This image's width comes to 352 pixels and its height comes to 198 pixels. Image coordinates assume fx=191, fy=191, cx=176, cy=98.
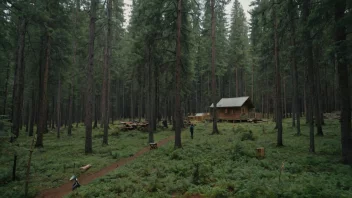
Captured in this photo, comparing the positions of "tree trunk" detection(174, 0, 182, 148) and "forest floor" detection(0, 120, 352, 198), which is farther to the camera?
"tree trunk" detection(174, 0, 182, 148)

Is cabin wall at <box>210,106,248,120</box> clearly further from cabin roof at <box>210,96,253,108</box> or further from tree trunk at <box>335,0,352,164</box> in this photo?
tree trunk at <box>335,0,352,164</box>

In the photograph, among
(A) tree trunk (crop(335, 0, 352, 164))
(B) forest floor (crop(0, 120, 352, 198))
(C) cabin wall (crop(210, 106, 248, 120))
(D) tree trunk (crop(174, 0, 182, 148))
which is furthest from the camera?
(C) cabin wall (crop(210, 106, 248, 120))

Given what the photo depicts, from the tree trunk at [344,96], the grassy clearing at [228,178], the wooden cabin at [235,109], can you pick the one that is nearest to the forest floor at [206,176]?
the grassy clearing at [228,178]

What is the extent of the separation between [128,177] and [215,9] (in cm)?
2080

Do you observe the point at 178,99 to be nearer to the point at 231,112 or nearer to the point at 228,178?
the point at 228,178

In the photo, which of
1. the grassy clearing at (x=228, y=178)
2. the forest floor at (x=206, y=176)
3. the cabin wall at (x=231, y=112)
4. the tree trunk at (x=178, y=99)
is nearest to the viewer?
the grassy clearing at (x=228, y=178)

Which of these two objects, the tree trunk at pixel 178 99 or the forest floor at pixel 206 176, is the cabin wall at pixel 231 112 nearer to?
the forest floor at pixel 206 176

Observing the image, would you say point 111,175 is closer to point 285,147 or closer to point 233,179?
point 233,179

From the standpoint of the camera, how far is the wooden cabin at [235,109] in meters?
35.6

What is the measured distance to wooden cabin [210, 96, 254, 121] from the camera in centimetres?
3556

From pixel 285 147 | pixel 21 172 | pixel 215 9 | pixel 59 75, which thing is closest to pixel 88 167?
pixel 21 172

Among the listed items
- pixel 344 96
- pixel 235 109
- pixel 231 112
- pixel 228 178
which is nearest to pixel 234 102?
pixel 235 109

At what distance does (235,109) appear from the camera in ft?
120

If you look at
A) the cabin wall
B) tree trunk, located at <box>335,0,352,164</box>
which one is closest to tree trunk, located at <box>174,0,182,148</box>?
tree trunk, located at <box>335,0,352,164</box>
